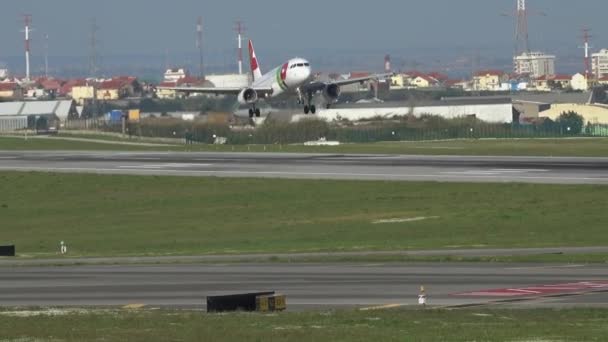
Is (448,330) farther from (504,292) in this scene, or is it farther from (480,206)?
(480,206)

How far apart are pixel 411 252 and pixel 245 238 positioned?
16614 mm

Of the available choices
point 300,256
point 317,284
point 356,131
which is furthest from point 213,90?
point 317,284

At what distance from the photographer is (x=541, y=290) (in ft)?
147

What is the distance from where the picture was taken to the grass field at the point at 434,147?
133 meters

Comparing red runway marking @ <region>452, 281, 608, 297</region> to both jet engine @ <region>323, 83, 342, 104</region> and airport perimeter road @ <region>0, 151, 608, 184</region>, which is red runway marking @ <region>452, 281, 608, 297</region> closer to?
airport perimeter road @ <region>0, 151, 608, 184</region>

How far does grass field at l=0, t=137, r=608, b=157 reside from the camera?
133 metres

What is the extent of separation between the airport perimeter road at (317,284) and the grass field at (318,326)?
119 inches

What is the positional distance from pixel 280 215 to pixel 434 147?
61933 millimetres

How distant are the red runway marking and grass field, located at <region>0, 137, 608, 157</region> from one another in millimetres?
79506

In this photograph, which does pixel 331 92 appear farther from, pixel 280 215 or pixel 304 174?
pixel 280 215

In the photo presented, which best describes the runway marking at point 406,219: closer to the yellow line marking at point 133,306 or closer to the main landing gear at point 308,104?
the yellow line marking at point 133,306

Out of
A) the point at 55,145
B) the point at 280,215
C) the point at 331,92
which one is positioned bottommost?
the point at 280,215

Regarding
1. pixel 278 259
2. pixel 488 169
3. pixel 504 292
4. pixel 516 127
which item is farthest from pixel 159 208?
pixel 516 127

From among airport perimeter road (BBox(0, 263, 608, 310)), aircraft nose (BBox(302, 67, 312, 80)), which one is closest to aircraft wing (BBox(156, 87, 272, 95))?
aircraft nose (BBox(302, 67, 312, 80))
